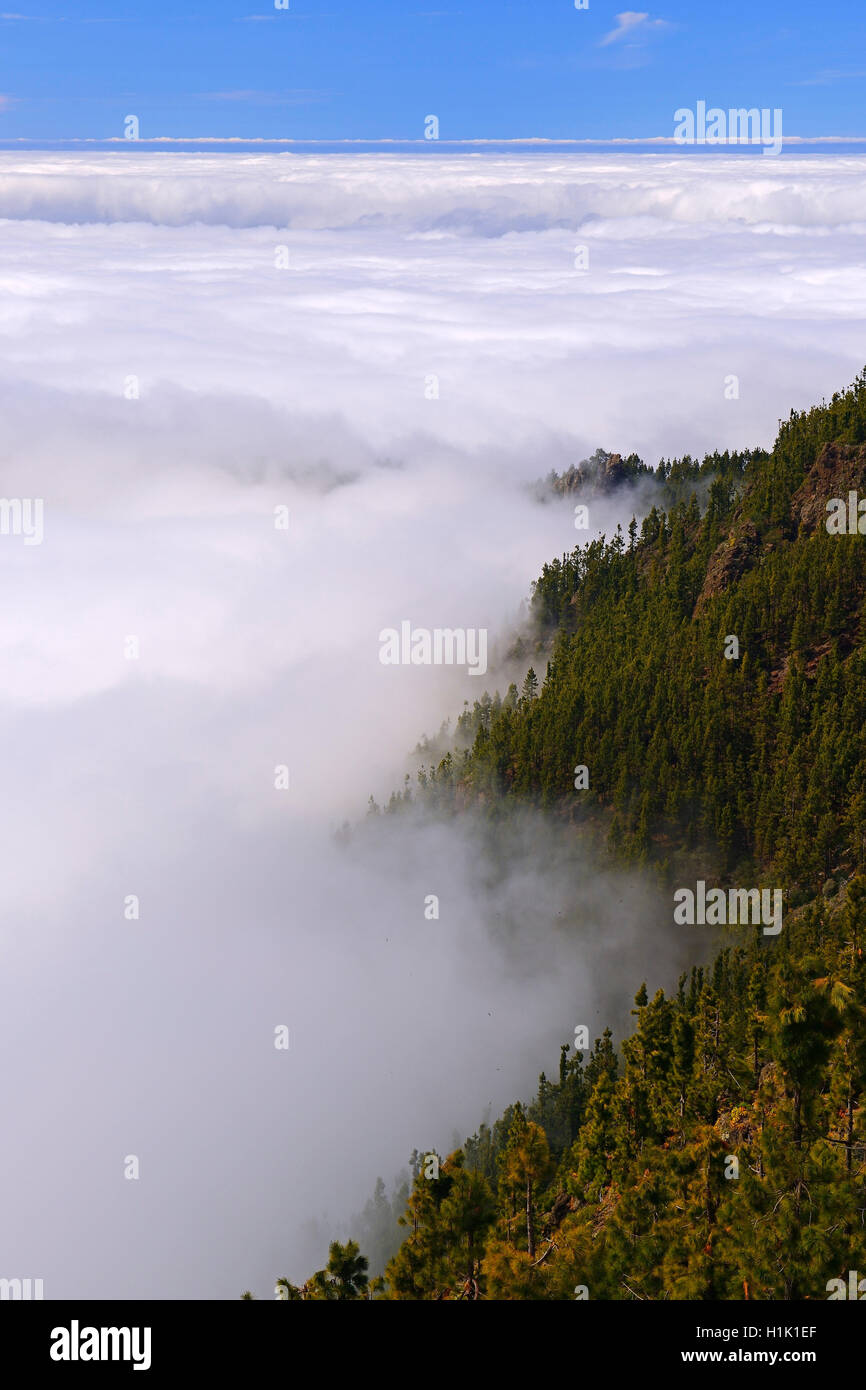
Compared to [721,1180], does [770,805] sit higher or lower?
higher

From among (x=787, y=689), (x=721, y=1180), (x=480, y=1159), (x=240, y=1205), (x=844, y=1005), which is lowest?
(x=240, y=1205)

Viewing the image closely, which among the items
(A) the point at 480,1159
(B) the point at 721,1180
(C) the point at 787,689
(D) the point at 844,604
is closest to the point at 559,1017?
(A) the point at 480,1159

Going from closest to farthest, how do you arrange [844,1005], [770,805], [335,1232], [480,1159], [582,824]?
[844,1005]
[480,1159]
[770,805]
[335,1232]
[582,824]

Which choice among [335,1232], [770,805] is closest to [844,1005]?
[770,805]

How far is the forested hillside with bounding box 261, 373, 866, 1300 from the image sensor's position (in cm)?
4044

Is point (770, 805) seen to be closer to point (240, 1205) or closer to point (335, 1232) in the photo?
point (335, 1232)

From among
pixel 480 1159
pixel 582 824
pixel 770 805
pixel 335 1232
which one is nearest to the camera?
pixel 480 1159

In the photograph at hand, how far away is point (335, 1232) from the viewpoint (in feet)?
541

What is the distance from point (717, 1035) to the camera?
73.3 metres

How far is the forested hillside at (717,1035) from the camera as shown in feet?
133
